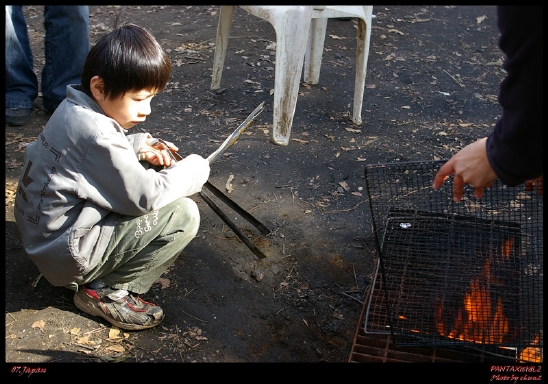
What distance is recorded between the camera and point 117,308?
2.55 metres

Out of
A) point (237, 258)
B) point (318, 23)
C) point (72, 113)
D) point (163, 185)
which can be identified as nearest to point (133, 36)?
point (72, 113)

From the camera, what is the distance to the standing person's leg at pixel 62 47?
398 cm

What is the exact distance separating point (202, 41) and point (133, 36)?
3453mm

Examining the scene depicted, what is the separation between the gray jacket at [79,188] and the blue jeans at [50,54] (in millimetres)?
1858

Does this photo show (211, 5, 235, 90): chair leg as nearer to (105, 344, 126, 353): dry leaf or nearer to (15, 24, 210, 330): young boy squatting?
(15, 24, 210, 330): young boy squatting

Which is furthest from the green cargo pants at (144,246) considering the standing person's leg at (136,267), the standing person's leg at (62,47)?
the standing person's leg at (62,47)

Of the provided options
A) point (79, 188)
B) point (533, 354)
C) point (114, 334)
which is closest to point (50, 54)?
point (79, 188)

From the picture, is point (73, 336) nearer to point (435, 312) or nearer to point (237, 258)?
point (237, 258)

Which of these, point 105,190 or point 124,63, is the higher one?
point 124,63

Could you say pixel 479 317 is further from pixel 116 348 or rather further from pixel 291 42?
pixel 291 42

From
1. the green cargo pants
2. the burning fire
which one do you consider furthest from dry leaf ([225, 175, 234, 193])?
the burning fire

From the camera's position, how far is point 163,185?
7.77ft

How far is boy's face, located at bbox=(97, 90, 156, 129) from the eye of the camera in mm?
2383

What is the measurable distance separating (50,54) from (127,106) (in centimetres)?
208
